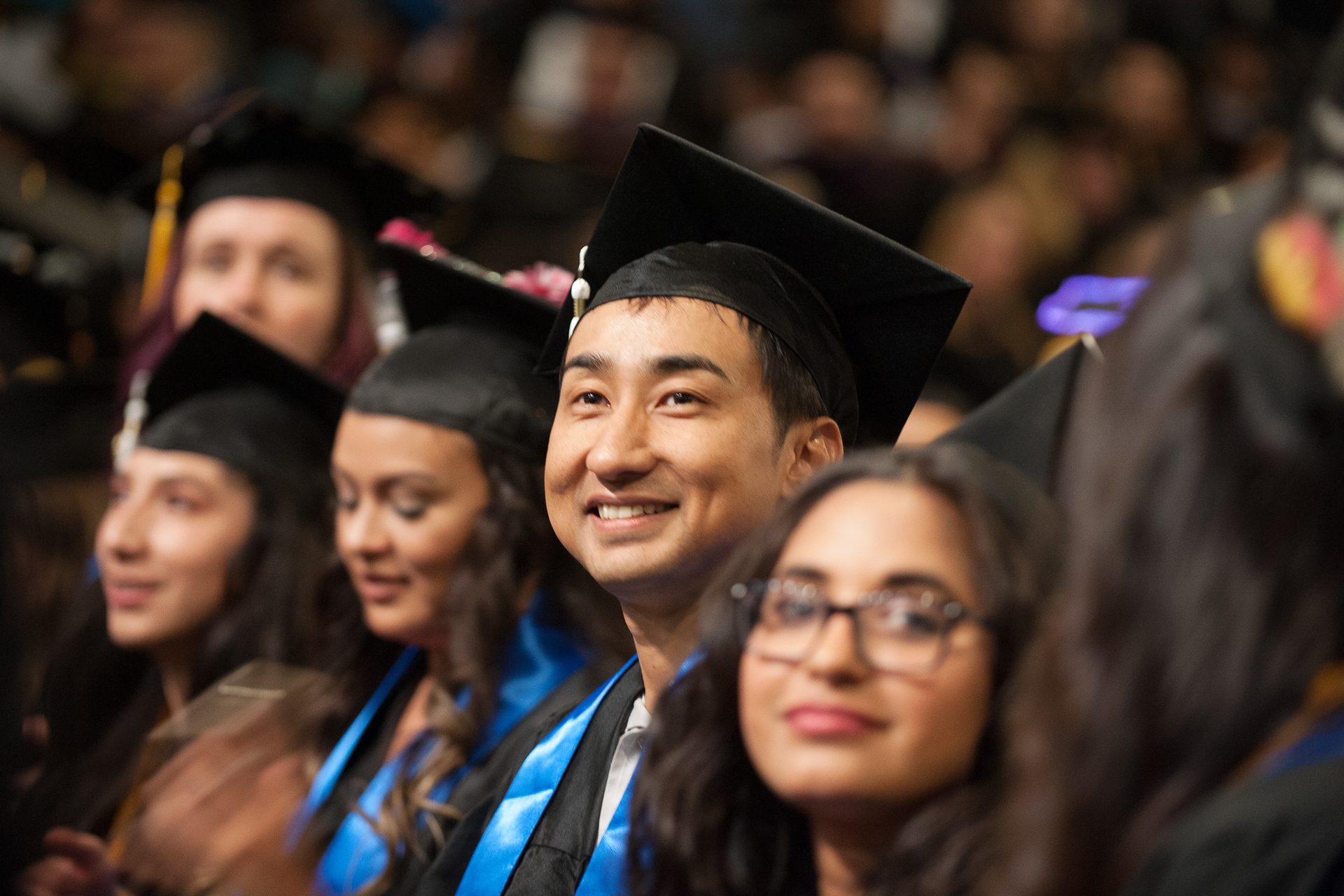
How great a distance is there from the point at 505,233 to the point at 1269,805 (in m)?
5.39

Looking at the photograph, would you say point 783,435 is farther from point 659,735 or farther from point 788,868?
point 788,868

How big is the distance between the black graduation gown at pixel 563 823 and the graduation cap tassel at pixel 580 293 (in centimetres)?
62

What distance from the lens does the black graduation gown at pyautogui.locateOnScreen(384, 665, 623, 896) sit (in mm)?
2129

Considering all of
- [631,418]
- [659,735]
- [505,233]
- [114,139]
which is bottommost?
[659,735]

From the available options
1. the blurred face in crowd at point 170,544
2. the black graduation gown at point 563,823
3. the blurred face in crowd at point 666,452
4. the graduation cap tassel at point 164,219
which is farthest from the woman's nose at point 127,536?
the blurred face in crowd at point 666,452

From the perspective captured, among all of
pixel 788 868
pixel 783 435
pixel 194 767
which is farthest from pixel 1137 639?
pixel 194 767

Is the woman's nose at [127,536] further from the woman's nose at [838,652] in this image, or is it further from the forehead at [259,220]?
the woman's nose at [838,652]

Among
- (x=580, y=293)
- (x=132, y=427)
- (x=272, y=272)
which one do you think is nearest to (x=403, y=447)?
(x=580, y=293)

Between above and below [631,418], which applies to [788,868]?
below

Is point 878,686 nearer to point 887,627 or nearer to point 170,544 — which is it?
point 887,627

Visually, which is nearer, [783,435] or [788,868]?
[788,868]

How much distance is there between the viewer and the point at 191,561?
2857 millimetres

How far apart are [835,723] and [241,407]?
2.18 meters

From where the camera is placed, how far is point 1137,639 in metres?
1.09
